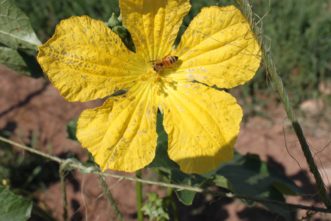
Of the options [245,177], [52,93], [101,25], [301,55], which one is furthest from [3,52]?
[301,55]

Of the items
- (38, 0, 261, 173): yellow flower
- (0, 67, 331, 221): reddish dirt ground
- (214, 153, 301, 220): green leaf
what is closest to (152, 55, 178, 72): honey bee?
(38, 0, 261, 173): yellow flower

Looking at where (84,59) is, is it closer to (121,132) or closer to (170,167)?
(121,132)

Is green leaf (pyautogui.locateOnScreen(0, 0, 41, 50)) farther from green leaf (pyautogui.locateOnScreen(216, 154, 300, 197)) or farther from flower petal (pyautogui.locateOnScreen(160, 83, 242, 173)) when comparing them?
green leaf (pyautogui.locateOnScreen(216, 154, 300, 197))

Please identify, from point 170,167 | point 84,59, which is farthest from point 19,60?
point 170,167

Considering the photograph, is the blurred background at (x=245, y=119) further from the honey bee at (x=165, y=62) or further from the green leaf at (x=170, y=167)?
the honey bee at (x=165, y=62)

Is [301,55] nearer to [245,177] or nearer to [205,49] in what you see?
[245,177]

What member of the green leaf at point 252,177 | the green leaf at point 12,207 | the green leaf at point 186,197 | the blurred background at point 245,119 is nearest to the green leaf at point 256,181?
the green leaf at point 252,177

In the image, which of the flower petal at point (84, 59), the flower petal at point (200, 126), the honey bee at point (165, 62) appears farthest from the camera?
the honey bee at point (165, 62)

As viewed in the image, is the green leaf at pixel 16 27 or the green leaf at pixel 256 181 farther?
the green leaf at pixel 256 181
